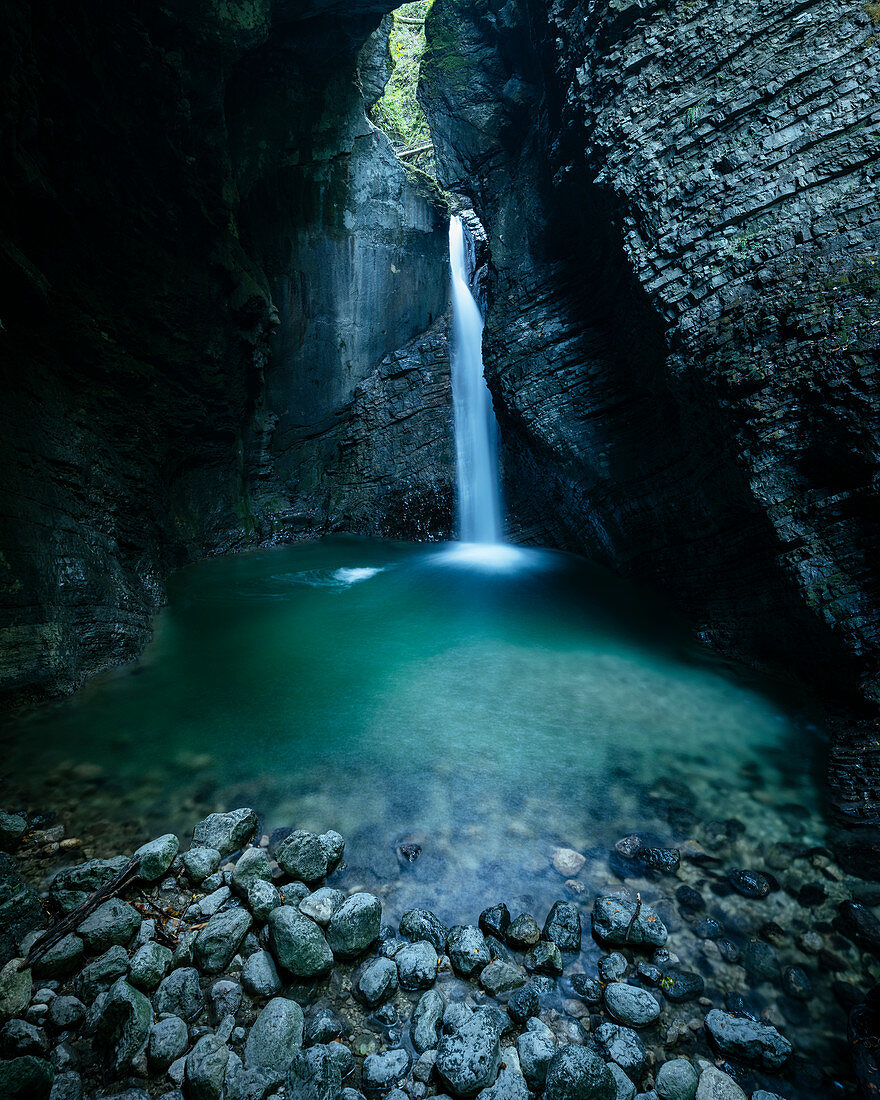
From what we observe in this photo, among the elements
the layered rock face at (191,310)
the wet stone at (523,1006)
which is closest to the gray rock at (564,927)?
the wet stone at (523,1006)

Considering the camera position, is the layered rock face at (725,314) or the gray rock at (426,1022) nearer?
the gray rock at (426,1022)

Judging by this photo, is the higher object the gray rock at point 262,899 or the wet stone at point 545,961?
the gray rock at point 262,899

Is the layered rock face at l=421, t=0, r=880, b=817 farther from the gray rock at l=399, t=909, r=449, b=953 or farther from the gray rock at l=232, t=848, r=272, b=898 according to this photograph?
the gray rock at l=232, t=848, r=272, b=898

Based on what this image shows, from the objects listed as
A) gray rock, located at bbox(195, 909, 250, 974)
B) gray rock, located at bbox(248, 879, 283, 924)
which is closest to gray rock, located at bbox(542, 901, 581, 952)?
gray rock, located at bbox(248, 879, 283, 924)

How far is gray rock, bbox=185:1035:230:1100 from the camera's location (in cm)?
181

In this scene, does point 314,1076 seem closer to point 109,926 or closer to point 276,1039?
point 276,1039

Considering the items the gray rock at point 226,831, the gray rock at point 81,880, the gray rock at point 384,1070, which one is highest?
→ the gray rock at point 81,880

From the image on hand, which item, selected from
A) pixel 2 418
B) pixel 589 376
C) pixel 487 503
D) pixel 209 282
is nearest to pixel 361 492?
pixel 487 503

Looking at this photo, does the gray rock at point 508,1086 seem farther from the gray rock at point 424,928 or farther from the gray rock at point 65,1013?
the gray rock at point 65,1013

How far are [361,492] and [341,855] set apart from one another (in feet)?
36.8

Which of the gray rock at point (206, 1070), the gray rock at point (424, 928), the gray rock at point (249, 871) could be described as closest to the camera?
the gray rock at point (206, 1070)

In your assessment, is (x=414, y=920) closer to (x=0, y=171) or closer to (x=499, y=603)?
(x=499, y=603)

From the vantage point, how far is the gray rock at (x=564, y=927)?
98.6 inches

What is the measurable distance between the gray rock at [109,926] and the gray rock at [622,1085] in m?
2.29
